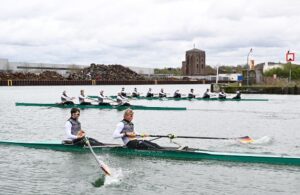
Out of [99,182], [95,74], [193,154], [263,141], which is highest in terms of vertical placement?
[95,74]

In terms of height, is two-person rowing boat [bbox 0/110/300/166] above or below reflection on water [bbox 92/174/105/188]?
above

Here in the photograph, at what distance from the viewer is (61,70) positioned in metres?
192

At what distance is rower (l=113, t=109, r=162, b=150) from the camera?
16047 millimetres

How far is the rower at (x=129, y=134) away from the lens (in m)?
16.0

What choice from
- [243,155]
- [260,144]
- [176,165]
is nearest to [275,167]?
[243,155]

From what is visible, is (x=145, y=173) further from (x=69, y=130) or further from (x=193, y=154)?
(x=69, y=130)

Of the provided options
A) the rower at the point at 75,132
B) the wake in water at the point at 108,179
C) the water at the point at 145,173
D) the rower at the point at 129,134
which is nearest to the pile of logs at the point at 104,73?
the water at the point at 145,173

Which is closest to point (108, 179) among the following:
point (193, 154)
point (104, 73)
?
point (193, 154)

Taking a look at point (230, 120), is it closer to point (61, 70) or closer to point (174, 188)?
point (174, 188)

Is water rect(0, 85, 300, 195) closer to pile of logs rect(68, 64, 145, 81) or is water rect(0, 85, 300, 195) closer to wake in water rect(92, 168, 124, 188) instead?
wake in water rect(92, 168, 124, 188)

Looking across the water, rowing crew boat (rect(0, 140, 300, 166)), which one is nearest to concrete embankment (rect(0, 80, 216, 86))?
the water

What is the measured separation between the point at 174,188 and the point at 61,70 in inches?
7197

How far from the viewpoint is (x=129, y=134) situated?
16125mm

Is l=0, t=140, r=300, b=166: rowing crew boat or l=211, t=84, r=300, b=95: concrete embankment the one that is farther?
l=211, t=84, r=300, b=95: concrete embankment
